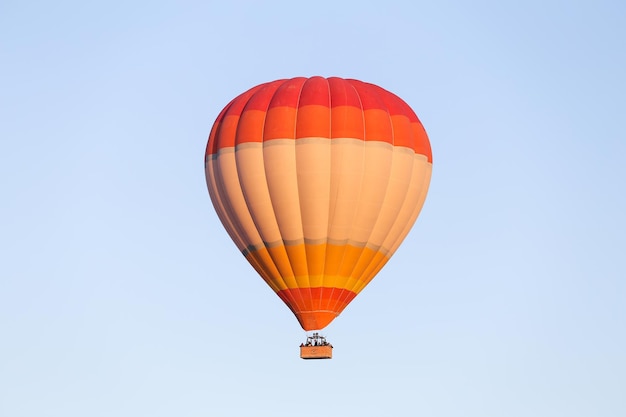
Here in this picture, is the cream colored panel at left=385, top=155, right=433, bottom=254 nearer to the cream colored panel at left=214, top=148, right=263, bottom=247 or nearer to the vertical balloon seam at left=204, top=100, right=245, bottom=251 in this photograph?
the cream colored panel at left=214, top=148, right=263, bottom=247

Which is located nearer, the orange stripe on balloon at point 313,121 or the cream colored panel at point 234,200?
the orange stripe on balloon at point 313,121

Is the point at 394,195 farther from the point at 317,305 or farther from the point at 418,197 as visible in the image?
the point at 317,305

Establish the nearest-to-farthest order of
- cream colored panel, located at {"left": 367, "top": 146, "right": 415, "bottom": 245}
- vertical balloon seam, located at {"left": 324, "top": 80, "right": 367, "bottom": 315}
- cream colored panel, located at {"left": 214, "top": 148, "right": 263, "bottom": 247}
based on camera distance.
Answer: vertical balloon seam, located at {"left": 324, "top": 80, "right": 367, "bottom": 315} → cream colored panel, located at {"left": 367, "top": 146, "right": 415, "bottom": 245} → cream colored panel, located at {"left": 214, "top": 148, "right": 263, "bottom": 247}

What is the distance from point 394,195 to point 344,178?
2049mm

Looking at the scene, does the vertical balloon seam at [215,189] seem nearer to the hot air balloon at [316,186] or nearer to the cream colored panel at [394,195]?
the hot air balloon at [316,186]

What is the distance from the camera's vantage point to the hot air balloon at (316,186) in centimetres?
6456

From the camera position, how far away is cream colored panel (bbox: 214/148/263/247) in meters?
65.4

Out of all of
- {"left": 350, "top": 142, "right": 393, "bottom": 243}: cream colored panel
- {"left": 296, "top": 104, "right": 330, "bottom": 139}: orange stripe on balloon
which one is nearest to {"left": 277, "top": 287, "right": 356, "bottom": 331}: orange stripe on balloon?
{"left": 350, "top": 142, "right": 393, "bottom": 243}: cream colored panel

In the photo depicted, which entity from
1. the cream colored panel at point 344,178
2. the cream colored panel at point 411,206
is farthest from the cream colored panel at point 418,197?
the cream colored panel at point 344,178

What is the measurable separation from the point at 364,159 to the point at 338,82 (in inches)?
127

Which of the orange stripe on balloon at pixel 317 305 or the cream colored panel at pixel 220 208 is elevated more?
the cream colored panel at pixel 220 208

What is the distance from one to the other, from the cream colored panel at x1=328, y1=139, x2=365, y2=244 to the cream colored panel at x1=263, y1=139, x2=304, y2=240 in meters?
1.23

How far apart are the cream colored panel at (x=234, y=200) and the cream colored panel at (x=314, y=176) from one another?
2.12m

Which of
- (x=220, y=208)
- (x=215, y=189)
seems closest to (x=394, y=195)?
(x=220, y=208)
